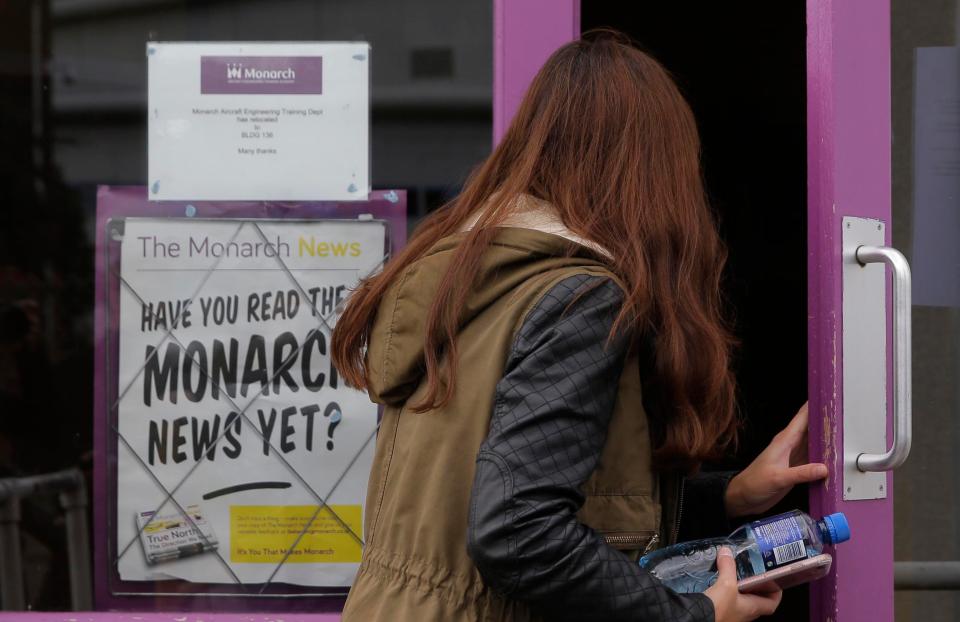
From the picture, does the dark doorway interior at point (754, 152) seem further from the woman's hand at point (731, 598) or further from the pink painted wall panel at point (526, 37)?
the woman's hand at point (731, 598)

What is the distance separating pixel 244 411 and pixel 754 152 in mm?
1777

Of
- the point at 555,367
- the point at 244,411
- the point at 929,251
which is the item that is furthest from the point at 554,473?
the point at 929,251

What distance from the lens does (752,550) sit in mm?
1405

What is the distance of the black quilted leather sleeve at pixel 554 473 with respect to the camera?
118cm

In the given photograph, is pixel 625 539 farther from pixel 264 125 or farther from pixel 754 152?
pixel 754 152

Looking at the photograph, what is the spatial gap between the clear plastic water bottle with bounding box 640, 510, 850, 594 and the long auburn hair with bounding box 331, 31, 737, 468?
13cm

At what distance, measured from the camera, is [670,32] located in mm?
3229

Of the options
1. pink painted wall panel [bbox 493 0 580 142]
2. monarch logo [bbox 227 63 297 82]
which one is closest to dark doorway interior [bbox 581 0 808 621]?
pink painted wall panel [bbox 493 0 580 142]

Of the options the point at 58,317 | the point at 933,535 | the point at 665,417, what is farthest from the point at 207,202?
the point at 933,535

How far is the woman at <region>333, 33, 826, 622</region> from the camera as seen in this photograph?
120cm

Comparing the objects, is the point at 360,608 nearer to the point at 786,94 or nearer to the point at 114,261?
the point at 114,261

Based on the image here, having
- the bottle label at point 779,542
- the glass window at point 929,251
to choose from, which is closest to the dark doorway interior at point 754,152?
the glass window at point 929,251

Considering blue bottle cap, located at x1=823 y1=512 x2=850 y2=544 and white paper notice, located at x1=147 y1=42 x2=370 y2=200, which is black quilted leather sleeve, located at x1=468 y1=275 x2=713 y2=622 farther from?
white paper notice, located at x1=147 y1=42 x2=370 y2=200

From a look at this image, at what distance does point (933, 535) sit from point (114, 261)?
1693 mm
